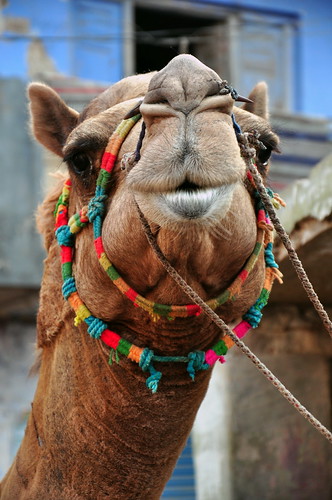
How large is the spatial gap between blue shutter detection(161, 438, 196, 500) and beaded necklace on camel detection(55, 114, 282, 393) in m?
5.63

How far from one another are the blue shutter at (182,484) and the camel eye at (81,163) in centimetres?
575

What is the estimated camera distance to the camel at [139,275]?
2520mm

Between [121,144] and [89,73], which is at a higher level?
[121,144]

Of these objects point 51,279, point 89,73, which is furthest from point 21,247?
point 51,279

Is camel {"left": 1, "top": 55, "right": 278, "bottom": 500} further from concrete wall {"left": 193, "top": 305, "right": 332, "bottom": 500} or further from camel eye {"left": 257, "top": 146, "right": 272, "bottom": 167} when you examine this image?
concrete wall {"left": 193, "top": 305, "right": 332, "bottom": 500}

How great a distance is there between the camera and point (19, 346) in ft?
41.2

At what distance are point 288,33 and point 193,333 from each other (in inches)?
483

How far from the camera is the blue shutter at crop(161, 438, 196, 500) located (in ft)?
27.7

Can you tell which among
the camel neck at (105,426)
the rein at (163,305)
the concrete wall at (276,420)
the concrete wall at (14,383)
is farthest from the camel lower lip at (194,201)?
the concrete wall at (14,383)

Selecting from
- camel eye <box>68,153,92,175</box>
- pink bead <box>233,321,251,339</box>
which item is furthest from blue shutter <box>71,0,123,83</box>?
pink bead <box>233,321,251,339</box>

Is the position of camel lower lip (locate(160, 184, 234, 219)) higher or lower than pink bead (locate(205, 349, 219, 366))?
higher

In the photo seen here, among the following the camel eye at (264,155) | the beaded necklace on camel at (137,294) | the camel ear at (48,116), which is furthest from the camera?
the camel ear at (48,116)

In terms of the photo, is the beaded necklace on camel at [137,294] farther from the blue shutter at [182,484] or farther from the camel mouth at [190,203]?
the blue shutter at [182,484]

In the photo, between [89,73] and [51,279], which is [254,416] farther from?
[89,73]
